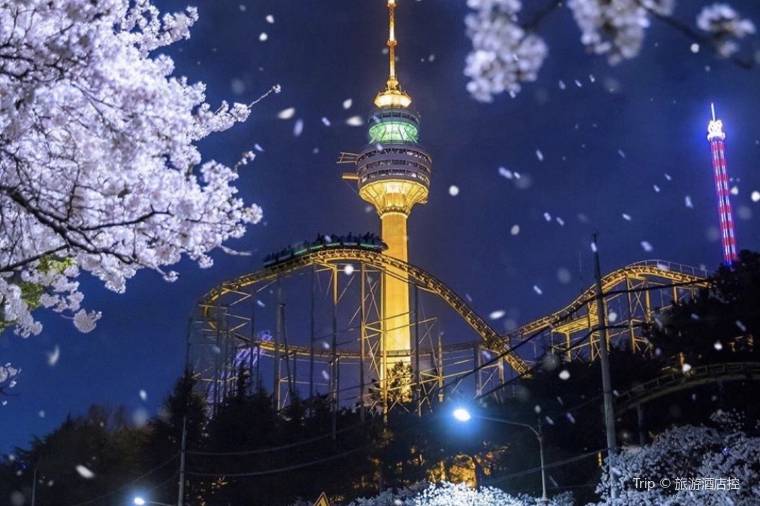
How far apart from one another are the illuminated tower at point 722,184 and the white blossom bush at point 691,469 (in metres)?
38.5

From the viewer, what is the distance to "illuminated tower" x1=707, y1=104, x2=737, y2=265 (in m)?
59.1

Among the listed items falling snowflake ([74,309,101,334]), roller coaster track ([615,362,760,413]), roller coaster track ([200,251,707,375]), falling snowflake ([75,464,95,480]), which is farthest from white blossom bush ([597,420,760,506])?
falling snowflake ([75,464,95,480])

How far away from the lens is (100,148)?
8.95m

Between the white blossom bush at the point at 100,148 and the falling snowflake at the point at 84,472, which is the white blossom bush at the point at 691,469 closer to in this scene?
the white blossom bush at the point at 100,148

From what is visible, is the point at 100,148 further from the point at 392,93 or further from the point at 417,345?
the point at 392,93

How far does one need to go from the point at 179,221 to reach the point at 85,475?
44.2m

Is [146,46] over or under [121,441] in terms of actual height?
under

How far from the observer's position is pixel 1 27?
7.76m

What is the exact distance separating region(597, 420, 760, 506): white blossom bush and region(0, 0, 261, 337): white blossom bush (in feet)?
37.7

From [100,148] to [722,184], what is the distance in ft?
194

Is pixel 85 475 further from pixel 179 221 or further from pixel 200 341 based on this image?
pixel 179 221

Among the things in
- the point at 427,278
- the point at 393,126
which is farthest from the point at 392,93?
the point at 427,278

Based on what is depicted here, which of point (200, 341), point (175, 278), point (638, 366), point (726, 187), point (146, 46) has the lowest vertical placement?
point (175, 278)

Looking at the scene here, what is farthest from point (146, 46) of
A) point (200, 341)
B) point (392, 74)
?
point (392, 74)
